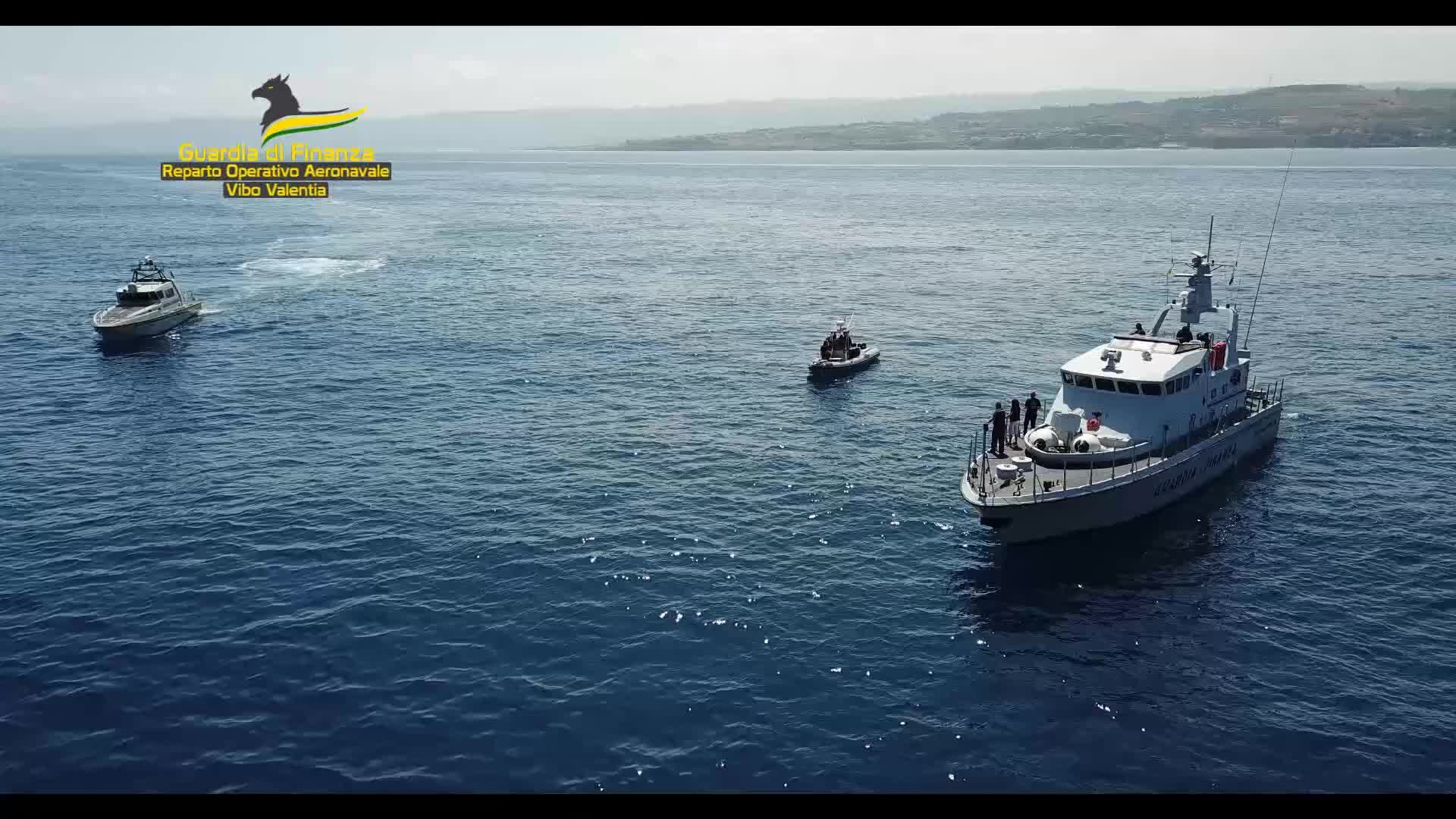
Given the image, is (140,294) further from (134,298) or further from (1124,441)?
(1124,441)

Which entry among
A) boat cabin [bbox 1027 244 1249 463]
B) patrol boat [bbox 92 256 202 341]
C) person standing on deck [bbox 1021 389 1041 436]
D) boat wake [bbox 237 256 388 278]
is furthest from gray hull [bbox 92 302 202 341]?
boat cabin [bbox 1027 244 1249 463]

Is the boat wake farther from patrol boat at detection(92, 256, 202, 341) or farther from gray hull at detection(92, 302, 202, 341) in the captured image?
gray hull at detection(92, 302, 202, 341)

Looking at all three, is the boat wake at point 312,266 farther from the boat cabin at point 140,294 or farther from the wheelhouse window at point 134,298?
the wheelhouse window at point 134,298

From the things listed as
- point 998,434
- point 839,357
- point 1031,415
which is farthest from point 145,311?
point 1031,415

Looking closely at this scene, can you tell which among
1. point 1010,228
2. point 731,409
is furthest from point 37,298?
point 1010,228

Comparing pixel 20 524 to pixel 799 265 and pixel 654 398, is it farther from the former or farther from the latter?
pixel 799 265
